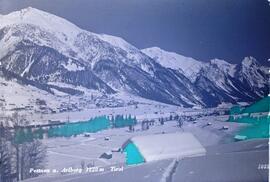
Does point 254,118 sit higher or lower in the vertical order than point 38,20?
lower

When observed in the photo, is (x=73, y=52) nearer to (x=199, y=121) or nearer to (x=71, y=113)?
(x=71, y=113)

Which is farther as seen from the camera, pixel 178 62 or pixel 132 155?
pixel 178 62

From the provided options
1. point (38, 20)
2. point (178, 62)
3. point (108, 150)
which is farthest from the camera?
point (178, 62)

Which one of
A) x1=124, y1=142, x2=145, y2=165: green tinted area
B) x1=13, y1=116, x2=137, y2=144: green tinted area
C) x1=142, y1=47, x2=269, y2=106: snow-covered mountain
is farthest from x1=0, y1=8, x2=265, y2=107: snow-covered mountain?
x1=124, y1=142, x2=145, y2=165: green tinted area

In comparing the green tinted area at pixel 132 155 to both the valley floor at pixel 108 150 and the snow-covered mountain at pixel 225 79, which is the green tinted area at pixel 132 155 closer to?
the valley floor at pixel 108 150

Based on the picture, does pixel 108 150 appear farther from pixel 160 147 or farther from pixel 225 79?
pixel 225 79

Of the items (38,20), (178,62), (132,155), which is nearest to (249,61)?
(178,62)

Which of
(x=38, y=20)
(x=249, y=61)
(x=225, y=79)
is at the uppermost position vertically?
(x=38, y=20)

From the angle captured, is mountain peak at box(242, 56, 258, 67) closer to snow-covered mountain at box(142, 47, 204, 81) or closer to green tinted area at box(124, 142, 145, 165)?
snow-covered mountain at box(142, 47, 204, 81)
